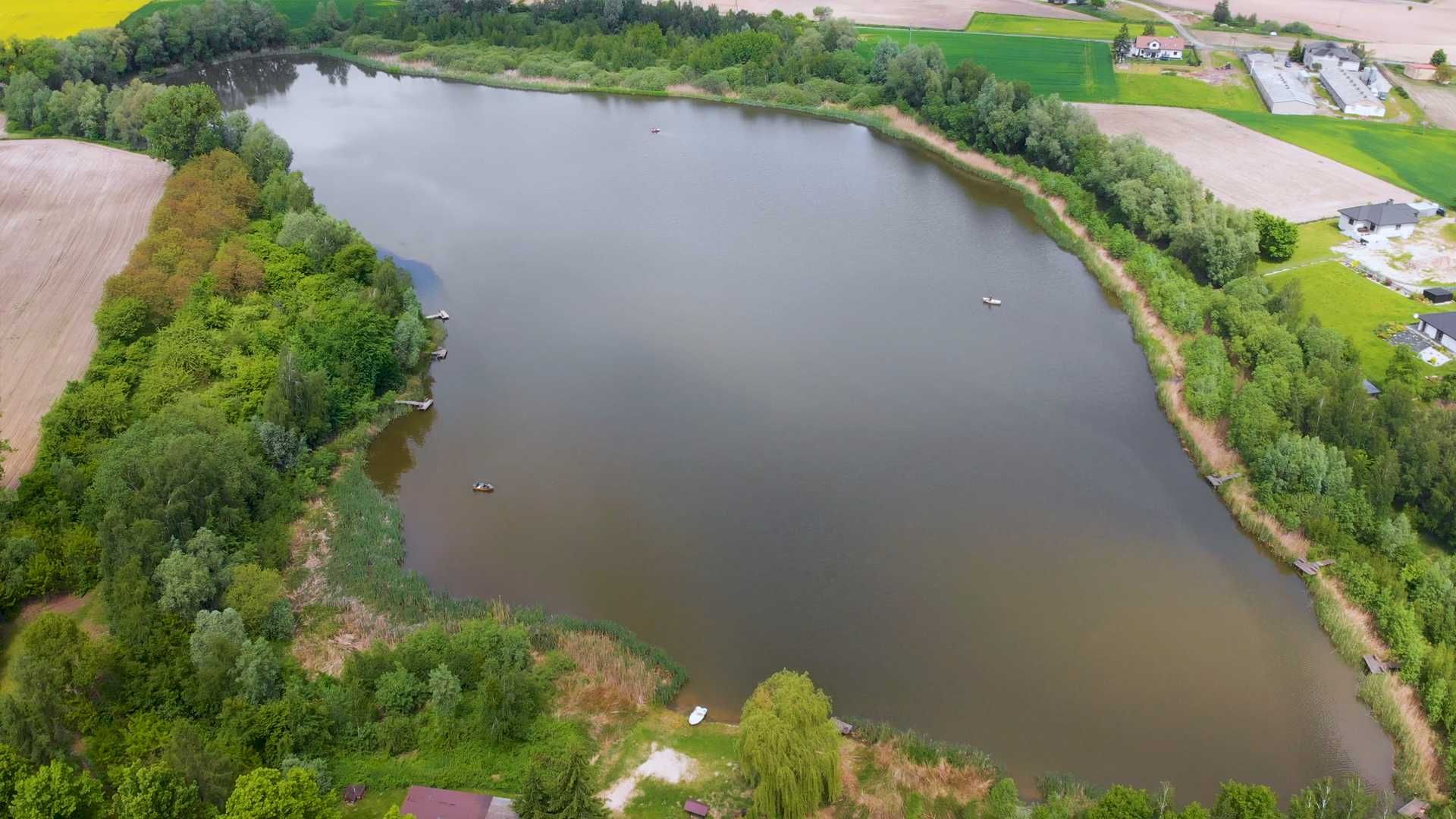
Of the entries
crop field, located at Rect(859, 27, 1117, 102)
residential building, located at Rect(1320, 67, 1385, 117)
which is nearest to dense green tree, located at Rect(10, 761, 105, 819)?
crop field, located at Rect(859, 27, 1117, 102)

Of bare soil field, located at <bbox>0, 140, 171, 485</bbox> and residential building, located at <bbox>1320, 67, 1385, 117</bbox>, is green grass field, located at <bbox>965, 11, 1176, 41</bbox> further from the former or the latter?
bare soil field, located at <bbox>0, 140, 171, 485</bbox>

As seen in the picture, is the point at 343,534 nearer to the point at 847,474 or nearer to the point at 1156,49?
the point at 847,474

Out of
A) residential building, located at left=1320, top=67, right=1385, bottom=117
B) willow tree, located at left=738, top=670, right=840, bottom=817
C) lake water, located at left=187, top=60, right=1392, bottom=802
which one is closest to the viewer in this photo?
willow tree, located at left=738, top=670, right=840, bottom=817

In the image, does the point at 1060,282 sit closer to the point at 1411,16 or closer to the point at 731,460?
the point at 731,460

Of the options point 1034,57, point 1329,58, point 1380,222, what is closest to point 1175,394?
point 1380,222

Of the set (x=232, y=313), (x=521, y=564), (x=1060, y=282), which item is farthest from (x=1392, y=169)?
(x=232, y=313)

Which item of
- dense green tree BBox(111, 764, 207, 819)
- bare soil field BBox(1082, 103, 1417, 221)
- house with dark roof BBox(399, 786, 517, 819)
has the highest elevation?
bare soil field BBox(1082, 103, 1417, 221)
